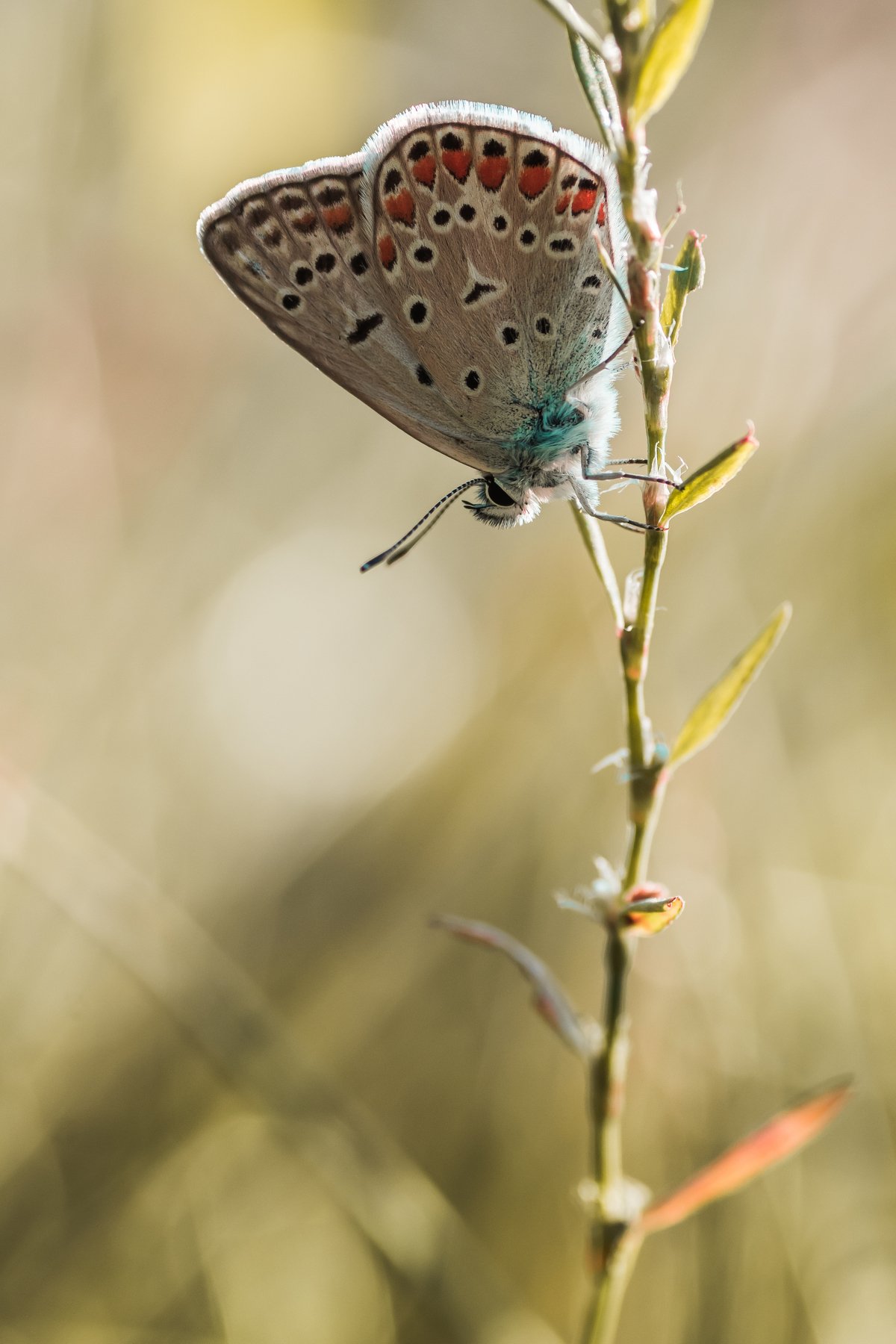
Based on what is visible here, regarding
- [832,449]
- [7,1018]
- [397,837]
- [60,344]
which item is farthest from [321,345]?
[60,344]

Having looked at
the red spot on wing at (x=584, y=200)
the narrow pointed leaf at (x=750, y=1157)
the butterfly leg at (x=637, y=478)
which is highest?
the red spot on wing at (x=584, y=200)

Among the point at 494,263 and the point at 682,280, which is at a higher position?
the point at 494,263

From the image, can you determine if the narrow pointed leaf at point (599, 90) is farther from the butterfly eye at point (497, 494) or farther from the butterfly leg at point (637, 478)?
the butterfly eye at point (497, 494)

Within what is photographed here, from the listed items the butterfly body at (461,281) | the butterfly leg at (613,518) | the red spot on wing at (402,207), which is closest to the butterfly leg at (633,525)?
the butterfly leg at (613,518)

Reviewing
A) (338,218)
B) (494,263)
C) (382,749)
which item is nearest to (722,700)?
(494,263)

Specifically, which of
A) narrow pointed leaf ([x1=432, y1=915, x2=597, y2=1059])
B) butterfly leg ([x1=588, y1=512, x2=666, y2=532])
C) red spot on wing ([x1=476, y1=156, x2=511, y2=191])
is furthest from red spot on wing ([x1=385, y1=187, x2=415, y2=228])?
narrow pointed leaf ([x1=432, y1=915, x2=597, y2=1059])

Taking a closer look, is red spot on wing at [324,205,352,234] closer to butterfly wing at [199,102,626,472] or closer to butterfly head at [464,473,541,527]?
butterfly wing at [199,102,626,472]

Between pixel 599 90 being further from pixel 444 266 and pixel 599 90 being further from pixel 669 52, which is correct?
pixel 444 266
